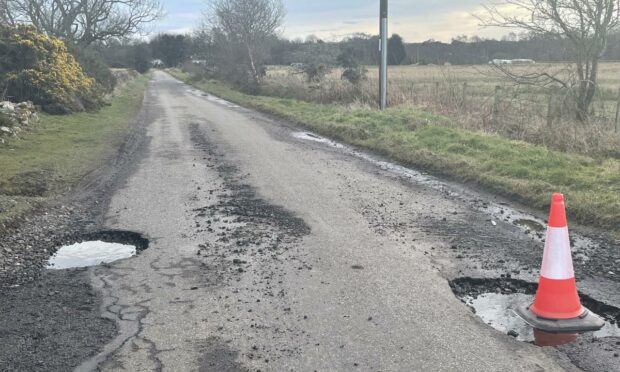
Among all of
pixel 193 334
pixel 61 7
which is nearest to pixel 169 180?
pixel 193 334

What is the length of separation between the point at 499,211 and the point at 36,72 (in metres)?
17.4

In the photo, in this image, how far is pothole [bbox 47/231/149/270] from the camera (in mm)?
5395

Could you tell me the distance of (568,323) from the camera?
12.7 feet

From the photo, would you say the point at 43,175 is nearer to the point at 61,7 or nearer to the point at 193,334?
the point at 193,334

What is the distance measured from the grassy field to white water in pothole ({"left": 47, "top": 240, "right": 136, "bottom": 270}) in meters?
1.11

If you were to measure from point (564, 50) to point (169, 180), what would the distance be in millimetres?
10492

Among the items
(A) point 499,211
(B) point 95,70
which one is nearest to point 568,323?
(A) point 499,211

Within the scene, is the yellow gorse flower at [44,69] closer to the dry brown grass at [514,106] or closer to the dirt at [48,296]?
the dry brown grass at [514,106]

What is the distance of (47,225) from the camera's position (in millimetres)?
6605

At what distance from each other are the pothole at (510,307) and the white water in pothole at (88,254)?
3470 mm

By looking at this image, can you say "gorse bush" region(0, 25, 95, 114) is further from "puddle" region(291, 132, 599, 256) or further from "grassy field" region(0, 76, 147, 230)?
"puddle" region(291, 132, 599, 256)

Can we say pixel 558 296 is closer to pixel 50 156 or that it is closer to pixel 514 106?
pixel 50 156

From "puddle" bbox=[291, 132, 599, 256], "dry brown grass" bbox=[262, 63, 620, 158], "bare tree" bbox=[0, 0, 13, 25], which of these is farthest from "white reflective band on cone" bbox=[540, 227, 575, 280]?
"bare tree" bbox=[0, 0, 13, 25]

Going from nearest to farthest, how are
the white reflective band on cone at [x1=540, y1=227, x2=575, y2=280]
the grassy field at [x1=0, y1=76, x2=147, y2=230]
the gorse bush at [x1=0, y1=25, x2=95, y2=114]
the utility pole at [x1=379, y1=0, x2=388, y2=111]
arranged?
the white reflective band on cone at [x1=540, y1=227, x2=575, y2=280] → the grassy field at [x1=0, y1=76, x2=147, y2=230] → the utility pole at [x1=379, y1=0, x2=388, y2=111] → the gorse bush at [x1=0, y1=25, x2=95, y2=114]
